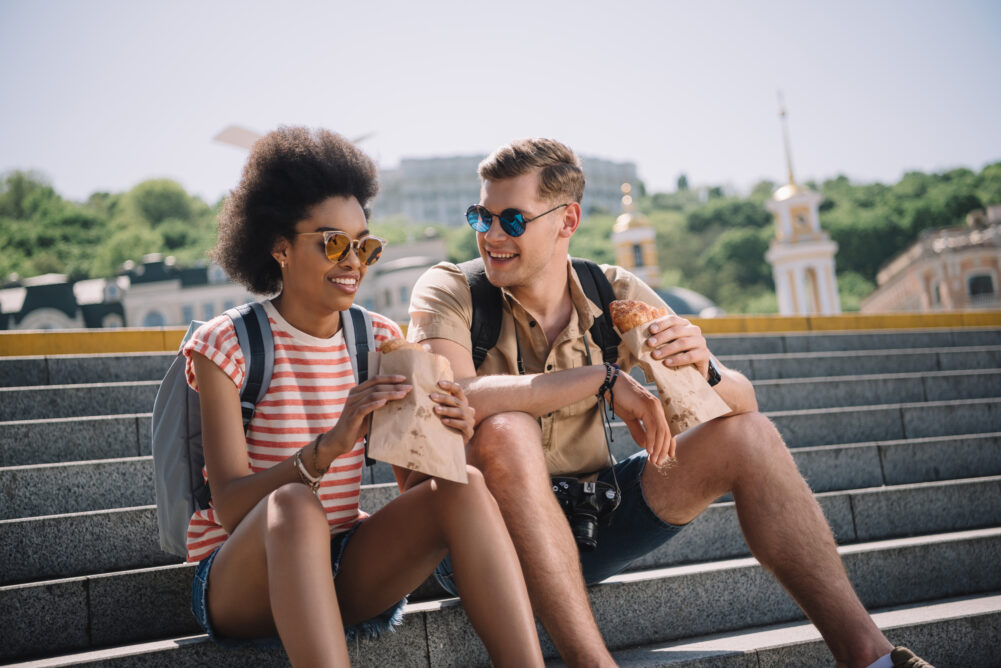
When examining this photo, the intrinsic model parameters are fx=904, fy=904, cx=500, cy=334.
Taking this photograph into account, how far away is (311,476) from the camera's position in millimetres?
2133

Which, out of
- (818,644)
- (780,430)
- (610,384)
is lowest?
(818,644)

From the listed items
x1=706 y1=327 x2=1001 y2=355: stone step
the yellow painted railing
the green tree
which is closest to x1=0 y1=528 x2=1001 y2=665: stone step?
the yellow painted railing

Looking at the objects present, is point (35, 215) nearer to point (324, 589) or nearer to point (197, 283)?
point (197, 283)

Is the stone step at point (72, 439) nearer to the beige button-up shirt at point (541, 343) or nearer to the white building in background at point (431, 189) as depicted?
the beige button-up shirt at point (541, 343)

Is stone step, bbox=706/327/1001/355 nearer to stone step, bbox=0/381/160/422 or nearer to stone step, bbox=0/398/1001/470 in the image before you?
stone step, bbox=0/398/1001/470

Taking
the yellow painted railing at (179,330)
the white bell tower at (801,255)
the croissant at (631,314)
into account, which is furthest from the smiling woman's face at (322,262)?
the white bell tower at (801,255)

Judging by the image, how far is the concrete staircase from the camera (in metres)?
2.57

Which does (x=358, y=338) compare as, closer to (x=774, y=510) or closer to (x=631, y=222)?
(x=774, y=510)

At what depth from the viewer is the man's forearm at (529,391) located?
244cm

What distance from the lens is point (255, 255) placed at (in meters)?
2.61

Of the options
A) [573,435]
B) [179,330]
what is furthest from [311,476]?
[179,330]

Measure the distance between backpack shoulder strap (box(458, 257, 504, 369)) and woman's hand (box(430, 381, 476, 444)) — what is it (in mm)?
638

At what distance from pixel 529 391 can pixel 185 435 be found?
35.5 inches

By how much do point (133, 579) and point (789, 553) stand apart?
6.11 ft
